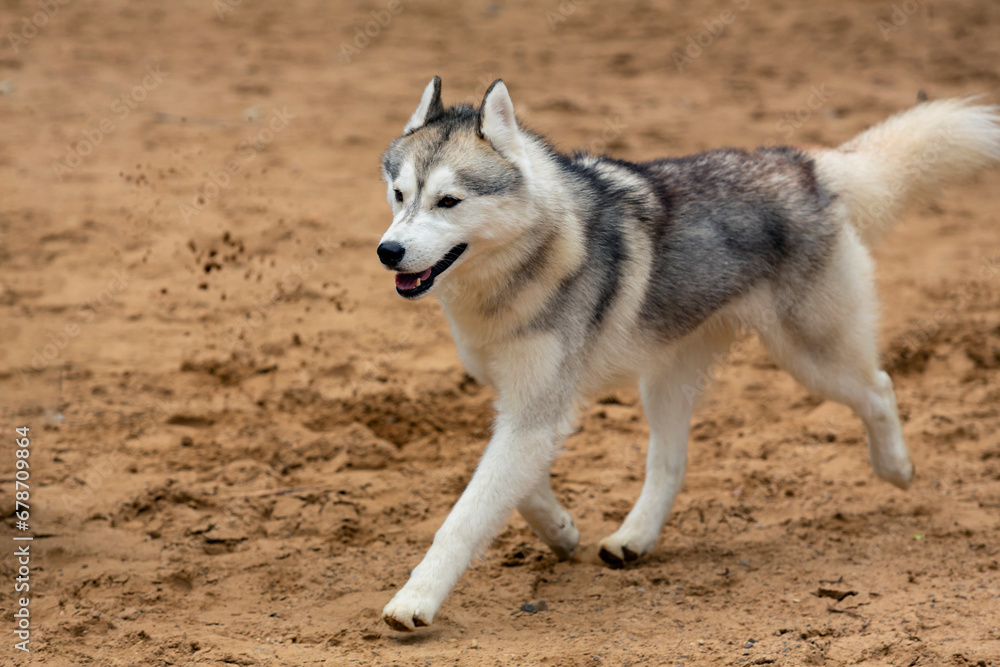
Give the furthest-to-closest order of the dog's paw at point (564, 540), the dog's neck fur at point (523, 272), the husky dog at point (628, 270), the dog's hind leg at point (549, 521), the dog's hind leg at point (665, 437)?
the dog's hind leg at point (665, 437)
the dog's paw at point (564, 540)
the dog's hind leg at point (549, 521)
the dog's neck fur at point (523, 272)
the husky dog at point (628, 270)

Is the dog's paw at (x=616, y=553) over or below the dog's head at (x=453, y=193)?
below

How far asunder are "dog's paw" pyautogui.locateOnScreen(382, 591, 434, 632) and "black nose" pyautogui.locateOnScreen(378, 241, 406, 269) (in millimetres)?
1299

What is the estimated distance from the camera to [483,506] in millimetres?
3914

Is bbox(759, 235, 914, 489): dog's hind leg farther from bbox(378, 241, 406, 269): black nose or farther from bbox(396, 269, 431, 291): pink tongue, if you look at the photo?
bbox(378, 241, 406, 269): black nose

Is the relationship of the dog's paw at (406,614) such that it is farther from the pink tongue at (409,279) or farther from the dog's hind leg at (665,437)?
the dog's hind leg at (665,437)

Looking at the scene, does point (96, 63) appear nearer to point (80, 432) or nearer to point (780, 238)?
point (80, 432)

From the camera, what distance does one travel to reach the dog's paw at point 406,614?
3732 mm

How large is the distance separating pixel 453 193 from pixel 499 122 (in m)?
0.41

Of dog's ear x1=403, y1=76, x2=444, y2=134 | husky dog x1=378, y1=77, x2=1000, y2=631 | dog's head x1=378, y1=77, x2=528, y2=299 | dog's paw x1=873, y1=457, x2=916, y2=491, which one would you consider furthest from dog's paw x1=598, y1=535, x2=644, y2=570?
dog's ear x1=403, y1=76, x2=444, y2=134

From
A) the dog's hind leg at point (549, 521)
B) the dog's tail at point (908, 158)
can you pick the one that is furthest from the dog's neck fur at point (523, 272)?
the dog's tail at point (908, 158)

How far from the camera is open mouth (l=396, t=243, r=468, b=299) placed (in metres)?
3.81

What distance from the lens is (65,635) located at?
3.88m

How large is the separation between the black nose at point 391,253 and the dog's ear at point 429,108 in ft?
2.83

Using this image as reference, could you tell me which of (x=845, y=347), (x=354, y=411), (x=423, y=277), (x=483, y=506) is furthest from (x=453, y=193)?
(x=354, y=411)
